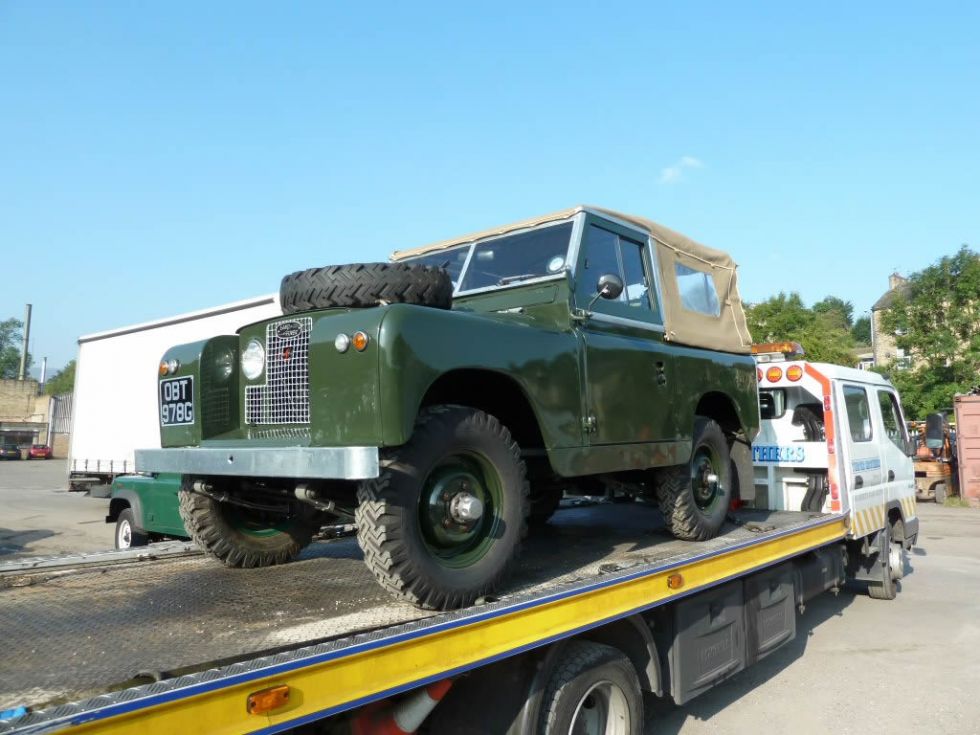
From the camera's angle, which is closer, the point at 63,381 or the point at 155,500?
the point at 155,500

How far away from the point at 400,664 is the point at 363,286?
5.30ft

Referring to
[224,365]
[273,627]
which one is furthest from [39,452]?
[273,627]

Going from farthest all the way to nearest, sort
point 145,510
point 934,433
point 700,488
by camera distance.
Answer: point 145,510
point 934,433
point 700,488

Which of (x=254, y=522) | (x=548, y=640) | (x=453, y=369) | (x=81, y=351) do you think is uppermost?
(x=81, y=351)

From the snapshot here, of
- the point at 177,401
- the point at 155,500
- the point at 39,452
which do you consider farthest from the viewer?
the point at 39,452

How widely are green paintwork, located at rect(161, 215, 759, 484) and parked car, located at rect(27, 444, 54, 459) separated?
44.0m

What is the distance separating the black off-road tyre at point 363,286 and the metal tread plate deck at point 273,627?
1343mm

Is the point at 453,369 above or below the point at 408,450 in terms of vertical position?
above

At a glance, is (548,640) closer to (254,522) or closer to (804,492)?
(254,522)

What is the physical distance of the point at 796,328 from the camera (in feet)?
87.2

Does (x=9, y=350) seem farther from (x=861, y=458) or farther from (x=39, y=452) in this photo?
(x=861, y=458)

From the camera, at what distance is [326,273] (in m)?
3.36

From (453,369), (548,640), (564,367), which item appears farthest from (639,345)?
(548,640)

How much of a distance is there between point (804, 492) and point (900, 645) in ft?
4.88
